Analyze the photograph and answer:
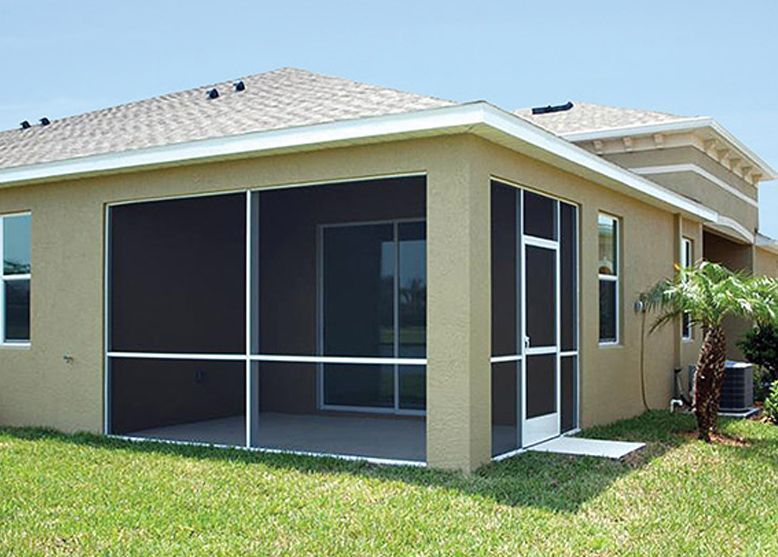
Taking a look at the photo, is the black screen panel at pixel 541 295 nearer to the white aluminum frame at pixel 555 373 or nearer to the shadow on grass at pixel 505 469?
the white aluminum frame at pixel 555 373

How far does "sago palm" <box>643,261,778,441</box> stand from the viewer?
9.13 meters

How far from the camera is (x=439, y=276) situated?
747cm

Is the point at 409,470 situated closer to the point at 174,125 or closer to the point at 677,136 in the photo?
the point at 174,125

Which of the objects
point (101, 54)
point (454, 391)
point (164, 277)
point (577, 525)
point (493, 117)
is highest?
point (101, 54)

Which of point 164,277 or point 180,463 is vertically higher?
point 164,277

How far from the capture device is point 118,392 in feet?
34.1

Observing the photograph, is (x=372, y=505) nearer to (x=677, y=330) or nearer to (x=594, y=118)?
(x=677, y=330)

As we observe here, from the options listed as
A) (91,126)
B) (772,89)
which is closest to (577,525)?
(91,126)

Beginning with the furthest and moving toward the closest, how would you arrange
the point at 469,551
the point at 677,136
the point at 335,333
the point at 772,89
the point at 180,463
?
the point at 772,89
the point at 677,136
the point at 335,333
the point at 180,463
the point at 469,551

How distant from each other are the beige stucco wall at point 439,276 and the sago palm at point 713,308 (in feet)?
3.75

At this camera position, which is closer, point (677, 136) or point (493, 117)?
point (493, 117)

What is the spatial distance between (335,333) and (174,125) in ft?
12.1

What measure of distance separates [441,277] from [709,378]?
12.2 ft

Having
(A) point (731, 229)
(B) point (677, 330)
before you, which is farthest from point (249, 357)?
(A) point (731, 229)
